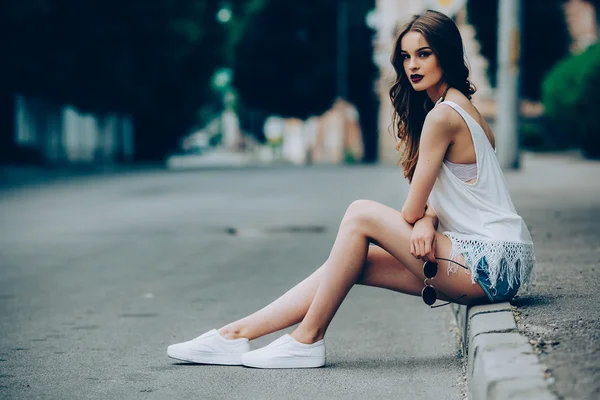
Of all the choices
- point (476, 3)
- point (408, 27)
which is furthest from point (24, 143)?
point (408, 27)

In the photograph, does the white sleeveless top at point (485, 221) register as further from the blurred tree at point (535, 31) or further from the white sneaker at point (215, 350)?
the blurred tree at point (535, 31)

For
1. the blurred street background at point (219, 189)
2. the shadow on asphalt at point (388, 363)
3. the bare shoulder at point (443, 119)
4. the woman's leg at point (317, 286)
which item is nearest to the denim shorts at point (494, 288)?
the blurred street background at point (219, 189)

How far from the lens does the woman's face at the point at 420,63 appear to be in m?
4.58

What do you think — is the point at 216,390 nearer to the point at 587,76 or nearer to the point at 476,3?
the point at 587,76

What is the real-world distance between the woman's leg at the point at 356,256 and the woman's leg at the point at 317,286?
98 mm

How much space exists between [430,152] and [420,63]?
17.4 inches

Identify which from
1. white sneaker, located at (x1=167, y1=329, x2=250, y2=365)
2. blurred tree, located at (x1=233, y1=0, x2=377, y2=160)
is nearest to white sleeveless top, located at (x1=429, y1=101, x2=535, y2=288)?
white sneaker, located at (x1=167, y1=329, x2=250, y2=365)

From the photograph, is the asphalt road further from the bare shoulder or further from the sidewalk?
the bare shoulder

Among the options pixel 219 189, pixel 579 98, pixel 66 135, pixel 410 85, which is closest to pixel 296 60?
pixel 66 135

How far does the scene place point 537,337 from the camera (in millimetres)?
3844

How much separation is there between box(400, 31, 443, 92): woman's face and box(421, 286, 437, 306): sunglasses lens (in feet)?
3.04

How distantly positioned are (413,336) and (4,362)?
7.09 feet

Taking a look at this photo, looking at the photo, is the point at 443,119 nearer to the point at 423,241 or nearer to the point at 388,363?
the point at 423,241

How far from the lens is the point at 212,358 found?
474 cm
